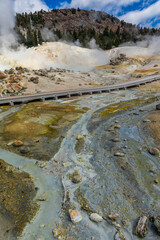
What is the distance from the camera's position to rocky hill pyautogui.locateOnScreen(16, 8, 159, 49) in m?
106

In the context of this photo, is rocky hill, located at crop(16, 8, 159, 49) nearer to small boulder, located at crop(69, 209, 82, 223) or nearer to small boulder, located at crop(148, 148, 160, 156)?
small boulder, located at crop(148, 148, 160, 156)

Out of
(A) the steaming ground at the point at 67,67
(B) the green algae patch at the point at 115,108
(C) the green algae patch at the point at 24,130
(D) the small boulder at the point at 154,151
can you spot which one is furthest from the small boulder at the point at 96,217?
(A) the steaming ground at the point at 67,67

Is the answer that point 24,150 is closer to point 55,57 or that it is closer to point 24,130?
point 24,130

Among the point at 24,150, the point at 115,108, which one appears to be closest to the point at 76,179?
the point at 24,150

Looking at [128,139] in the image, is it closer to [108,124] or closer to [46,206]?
[108,124]

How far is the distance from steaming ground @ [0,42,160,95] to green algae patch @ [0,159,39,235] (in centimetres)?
3591

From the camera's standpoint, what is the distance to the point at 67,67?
81438 mm

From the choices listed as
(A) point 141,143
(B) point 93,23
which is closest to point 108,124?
(A) point 141,143

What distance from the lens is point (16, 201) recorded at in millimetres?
7602

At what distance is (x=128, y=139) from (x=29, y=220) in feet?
34.3

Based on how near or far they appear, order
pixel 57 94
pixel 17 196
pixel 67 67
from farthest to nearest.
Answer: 1. pixel 67 67
2. pixel 57 94
3. pixel 17 196

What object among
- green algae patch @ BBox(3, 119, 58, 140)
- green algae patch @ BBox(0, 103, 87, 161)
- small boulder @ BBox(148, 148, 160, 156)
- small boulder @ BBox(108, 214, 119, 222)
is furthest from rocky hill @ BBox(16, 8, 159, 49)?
small boulder @ BBox(108, 214, 119, 222)

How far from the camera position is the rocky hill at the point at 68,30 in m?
106

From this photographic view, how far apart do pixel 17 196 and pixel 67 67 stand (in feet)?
263
